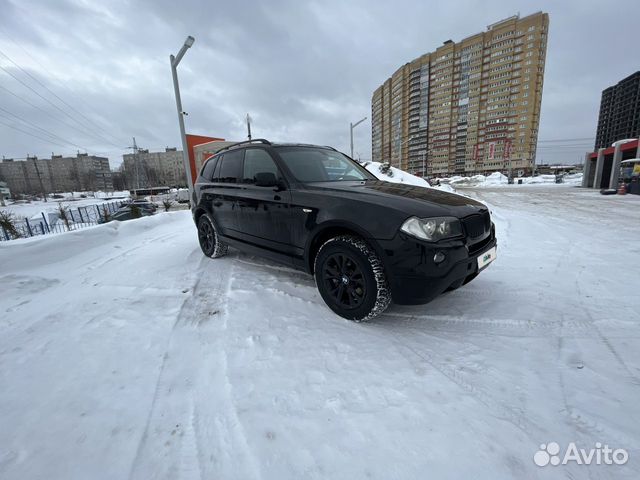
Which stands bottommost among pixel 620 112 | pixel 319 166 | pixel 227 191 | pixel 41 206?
pixel 41 206

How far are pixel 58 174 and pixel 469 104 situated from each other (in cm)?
12563

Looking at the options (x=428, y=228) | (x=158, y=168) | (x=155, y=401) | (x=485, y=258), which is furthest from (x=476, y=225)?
(x=158, y=168)

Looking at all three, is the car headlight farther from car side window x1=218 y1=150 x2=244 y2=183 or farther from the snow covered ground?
the snow covered ground

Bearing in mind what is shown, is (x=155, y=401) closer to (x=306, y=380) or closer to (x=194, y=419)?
(x=194, y=419)

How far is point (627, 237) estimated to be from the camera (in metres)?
5.79

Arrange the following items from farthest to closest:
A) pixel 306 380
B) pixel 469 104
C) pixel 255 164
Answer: pixel 469 104, pixel 255 164, pixel 306 380

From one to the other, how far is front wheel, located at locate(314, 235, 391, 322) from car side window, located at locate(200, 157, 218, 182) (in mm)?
2737

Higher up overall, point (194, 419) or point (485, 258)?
point (485, 258)

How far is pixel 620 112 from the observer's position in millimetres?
70250

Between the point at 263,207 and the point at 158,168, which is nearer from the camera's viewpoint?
the point at 263,207

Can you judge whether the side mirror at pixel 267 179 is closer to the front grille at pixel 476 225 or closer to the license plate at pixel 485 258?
the front grille at pixel 476 225

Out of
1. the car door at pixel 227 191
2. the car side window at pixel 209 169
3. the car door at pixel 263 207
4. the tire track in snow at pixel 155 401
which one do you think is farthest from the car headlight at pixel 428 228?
the car side window at pixel 209 169

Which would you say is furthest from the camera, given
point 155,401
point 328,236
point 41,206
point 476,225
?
point 41,206

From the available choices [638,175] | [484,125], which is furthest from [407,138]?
[638,175]
